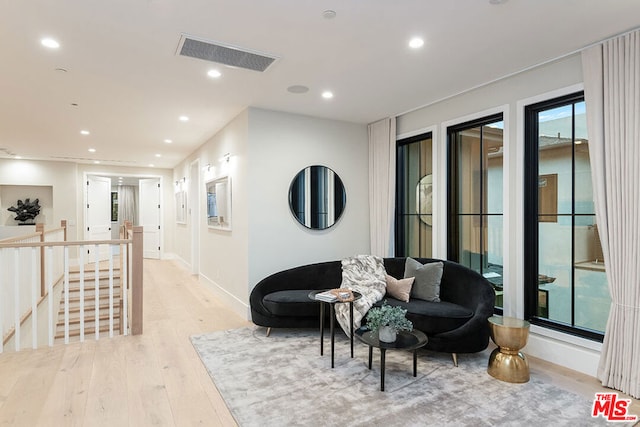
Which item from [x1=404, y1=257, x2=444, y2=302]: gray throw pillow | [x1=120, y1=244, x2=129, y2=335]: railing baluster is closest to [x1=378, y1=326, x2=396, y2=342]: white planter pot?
[x1=404, y1=257, x2=444, y2=302]: gray throw pillow

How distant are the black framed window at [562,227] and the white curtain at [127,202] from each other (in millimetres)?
13242

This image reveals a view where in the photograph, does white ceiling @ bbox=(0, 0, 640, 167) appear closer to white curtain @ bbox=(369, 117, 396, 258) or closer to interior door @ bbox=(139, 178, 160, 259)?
white curtain @ bbox=(369, 117, 396, 258)

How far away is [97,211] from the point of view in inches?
360

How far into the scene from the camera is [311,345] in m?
3.62

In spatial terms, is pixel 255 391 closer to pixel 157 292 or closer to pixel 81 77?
pixel 81 77

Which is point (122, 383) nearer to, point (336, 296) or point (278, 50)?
point (336, 296)

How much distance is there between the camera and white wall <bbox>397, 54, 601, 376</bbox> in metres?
3.05

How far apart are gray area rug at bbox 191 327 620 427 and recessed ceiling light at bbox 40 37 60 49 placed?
2831 mm

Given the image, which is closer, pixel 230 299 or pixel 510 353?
pixel 510 353

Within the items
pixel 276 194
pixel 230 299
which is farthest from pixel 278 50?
pixel 230 299

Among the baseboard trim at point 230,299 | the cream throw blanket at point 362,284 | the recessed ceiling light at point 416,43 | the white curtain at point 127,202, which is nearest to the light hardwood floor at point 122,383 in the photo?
the baseboard trim at point 230,299

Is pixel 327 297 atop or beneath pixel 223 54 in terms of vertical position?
beneath

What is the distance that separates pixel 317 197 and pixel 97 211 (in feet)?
23.0

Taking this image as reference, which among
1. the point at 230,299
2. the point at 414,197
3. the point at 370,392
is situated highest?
the point at 414,197
